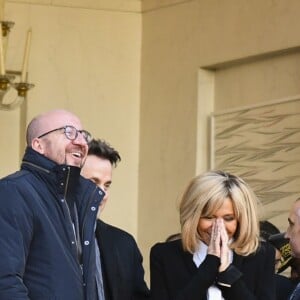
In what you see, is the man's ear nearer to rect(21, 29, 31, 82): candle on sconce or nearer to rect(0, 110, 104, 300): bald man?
rect(0, 110, 104, 300): bald man

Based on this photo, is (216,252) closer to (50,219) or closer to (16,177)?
(50,219)

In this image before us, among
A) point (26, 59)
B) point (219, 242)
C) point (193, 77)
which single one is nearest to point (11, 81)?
point (26, 59)

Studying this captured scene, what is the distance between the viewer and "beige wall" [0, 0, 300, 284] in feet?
30.5

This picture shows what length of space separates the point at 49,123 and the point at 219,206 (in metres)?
0.76

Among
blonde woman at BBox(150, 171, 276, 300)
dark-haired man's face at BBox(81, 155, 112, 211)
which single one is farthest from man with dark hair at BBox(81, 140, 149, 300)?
blonde woman at BBox(150, 171, 276, 300)

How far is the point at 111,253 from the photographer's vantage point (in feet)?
19.5

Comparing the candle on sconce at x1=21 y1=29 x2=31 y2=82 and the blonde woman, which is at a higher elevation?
the candle on sconce at x1=21 y1=29 x2=31 y2=82

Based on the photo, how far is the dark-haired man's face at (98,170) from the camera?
609 cm

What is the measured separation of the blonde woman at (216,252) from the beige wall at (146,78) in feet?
10.9

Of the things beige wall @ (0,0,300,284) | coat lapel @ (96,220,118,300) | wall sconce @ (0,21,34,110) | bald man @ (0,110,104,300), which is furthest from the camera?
beige wall @ (0,0,300,284)

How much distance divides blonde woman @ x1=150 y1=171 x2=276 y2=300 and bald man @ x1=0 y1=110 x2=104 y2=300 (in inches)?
14.9

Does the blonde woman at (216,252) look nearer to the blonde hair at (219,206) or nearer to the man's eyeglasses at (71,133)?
the blonde hair at (219,206)

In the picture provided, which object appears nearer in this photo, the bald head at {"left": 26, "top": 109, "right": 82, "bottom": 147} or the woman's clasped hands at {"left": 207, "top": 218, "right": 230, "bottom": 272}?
the bald head at {"left": 26, "top": 109, "right": 82, "bottom": 147}

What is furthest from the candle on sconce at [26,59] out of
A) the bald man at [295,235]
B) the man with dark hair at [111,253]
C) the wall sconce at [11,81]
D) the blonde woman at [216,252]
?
the blonde woman at [216,252]
